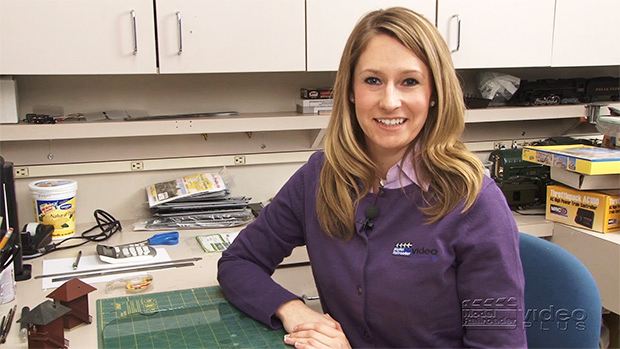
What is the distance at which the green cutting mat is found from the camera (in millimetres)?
1123

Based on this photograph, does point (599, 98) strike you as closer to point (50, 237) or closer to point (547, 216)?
point (547, 216)

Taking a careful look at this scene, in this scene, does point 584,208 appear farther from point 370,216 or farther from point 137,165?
point 137,165

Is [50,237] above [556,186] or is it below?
below

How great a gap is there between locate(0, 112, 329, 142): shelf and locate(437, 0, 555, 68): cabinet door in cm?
60

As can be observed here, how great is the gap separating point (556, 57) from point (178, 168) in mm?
1600

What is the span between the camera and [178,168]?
2.22 m

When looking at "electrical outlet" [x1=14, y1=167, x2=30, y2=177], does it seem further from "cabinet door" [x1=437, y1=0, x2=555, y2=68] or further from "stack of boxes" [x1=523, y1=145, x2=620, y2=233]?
"stack of boxes" [x1=523, y1=145, x2=620, y2=233]

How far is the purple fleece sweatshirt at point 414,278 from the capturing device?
3.55 feet

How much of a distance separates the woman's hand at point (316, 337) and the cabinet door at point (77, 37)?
1.12 m

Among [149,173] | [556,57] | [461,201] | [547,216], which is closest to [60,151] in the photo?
[149,173]

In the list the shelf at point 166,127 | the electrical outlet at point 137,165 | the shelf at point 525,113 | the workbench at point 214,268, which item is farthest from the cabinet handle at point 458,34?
the electrical outlet at point 137,165

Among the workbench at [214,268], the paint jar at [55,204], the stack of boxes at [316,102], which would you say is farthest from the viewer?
the stack of boxes at [316,102]

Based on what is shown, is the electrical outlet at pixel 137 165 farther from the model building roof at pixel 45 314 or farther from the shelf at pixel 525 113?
the shelf at pixel 525 113

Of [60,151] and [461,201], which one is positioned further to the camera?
[60,151]
